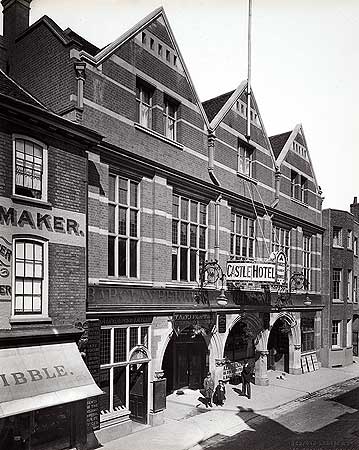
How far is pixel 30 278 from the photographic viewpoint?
10961 millimetres

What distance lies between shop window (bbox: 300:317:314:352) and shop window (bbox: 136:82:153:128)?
15144 millimetres

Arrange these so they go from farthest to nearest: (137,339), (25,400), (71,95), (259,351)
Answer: (259,351) → (137,339) → (71,95) → (25,400)

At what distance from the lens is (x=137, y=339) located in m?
14.5

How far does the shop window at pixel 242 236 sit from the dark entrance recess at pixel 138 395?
7173 mm

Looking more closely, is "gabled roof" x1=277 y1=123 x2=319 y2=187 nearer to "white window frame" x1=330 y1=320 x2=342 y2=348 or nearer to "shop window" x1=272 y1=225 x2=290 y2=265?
"shop window" x1=272 y1=225 x2=290 y2=265

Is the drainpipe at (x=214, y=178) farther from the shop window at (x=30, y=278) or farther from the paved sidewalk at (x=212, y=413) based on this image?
the shop window at (x=30, y=278)

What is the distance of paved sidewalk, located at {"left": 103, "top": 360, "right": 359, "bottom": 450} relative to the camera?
42.7 ft

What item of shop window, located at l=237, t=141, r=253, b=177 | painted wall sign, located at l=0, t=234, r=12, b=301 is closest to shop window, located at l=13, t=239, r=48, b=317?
painted wall sign, located at l=0, t=234, r=12, b=301

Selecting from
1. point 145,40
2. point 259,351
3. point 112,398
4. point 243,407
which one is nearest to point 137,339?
point 112,398

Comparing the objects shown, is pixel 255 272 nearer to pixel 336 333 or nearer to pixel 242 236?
pixel 242 236

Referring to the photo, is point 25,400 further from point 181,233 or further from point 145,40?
point 145,40

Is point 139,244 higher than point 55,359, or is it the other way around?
point 139,244

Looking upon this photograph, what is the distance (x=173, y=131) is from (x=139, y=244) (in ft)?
15.8

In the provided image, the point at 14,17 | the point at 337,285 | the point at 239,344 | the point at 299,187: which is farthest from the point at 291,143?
the point at 14,17
